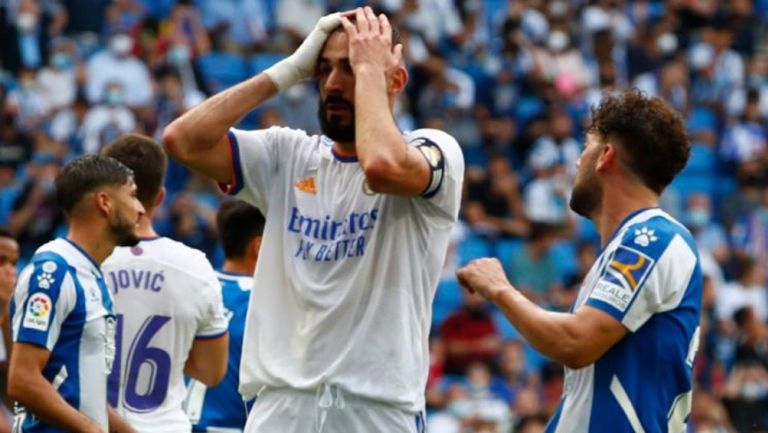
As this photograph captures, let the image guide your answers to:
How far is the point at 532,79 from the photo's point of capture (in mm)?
23672

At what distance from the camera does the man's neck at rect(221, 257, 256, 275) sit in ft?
30.4

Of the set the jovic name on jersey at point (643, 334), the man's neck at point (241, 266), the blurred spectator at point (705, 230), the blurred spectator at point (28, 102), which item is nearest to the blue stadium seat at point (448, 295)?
the blurred spectator at point (705, 230)

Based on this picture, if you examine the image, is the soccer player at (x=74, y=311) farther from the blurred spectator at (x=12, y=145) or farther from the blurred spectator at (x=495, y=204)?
the blurred spectator at (x=495, y=204)

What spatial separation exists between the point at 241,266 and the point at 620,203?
3.17 meters

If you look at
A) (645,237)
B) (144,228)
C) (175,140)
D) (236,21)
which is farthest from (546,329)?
(236,21)

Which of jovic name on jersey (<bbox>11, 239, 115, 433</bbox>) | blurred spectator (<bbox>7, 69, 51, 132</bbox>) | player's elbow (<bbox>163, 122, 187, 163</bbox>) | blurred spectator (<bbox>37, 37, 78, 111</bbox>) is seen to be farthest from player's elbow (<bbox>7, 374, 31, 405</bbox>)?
blurred spectator (<bbox>37, 37, 78, 111</bbox>)

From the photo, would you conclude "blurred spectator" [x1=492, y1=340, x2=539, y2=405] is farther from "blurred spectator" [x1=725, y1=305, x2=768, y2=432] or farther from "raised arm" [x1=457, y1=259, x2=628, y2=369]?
"raised arm" [x1=457, y1=259, x2=628, y2=369]

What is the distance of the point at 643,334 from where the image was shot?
636 centimetres

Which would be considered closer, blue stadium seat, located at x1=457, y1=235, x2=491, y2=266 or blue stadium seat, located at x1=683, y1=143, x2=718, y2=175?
blue stadium seat, located at x1=457, y1=235, x2=491, y2=266

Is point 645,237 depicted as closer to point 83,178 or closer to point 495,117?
point 83,178

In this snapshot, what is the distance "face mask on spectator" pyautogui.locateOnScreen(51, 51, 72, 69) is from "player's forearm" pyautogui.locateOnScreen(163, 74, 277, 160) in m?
13.1

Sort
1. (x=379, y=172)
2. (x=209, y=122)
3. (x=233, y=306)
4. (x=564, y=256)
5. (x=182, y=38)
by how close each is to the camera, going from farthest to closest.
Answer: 1. (x=182, y=38)
2. (x=564, y=256)
3. (x=233, y=306)
4. (x=209, y=122)
5. (x=379, y=172)

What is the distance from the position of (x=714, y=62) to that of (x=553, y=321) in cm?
2035

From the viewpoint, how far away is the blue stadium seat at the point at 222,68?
847 inches
